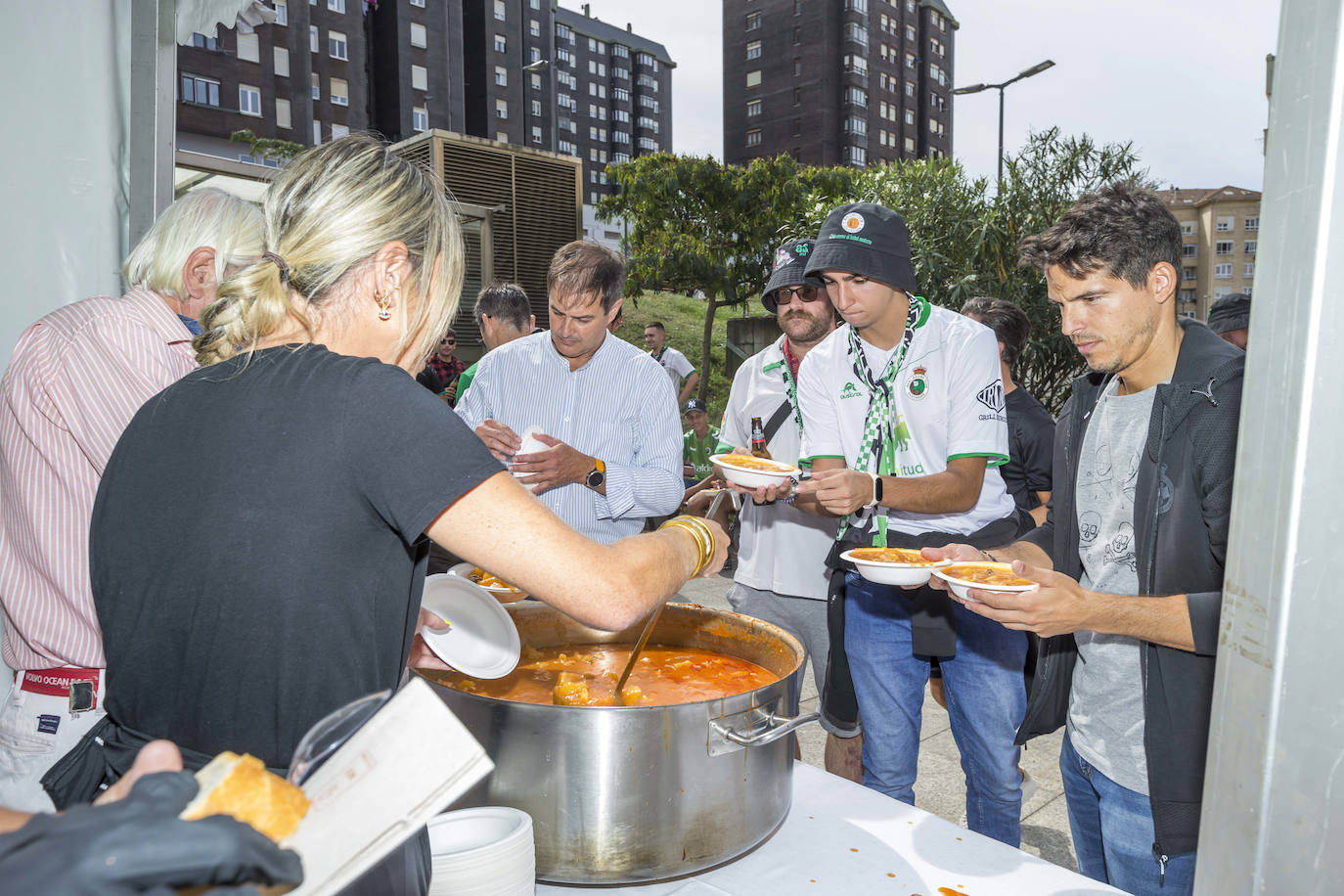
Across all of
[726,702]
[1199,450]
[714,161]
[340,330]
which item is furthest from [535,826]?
[714,161]

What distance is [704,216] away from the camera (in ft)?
69.7

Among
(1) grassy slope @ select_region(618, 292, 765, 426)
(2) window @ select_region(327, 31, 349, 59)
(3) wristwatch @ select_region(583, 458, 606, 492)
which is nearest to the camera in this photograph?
(3) wristwatch @ select_region(583, 458, 606, 492)

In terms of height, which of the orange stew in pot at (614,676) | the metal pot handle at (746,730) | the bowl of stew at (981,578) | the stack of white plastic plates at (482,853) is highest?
the bowl of stew at (981,578)

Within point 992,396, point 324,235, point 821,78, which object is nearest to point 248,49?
point 821,78

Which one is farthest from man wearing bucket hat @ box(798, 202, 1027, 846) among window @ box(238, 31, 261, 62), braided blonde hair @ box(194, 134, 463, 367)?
window @ box(238, 31, 261, 62)

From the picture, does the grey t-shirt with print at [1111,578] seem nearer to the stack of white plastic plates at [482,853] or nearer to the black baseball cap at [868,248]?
the black baseball cap at [868,248]

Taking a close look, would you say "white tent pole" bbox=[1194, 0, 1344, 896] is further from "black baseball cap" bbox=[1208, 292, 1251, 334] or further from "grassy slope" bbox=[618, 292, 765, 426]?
"grassy slope" bbox=[618, 292, 765, 426]

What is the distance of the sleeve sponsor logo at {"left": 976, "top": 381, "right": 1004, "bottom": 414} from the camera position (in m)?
2.50

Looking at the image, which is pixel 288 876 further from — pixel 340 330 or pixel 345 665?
pixel 340 330

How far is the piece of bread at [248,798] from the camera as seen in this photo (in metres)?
0.62

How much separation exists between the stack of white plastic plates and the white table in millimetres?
227

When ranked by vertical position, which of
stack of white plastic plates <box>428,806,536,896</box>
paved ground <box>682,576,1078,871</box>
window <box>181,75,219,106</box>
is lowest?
paved ground <box>682,576,1078,871</box>

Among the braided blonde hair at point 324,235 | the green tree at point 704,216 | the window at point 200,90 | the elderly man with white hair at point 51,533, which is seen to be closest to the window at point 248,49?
the window at point 200,90

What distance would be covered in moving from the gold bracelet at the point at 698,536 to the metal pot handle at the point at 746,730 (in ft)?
0.79
